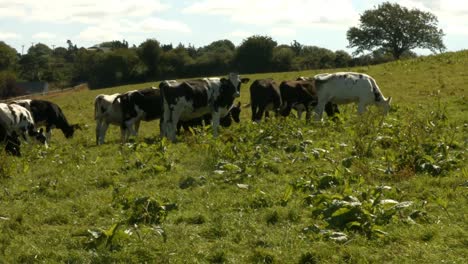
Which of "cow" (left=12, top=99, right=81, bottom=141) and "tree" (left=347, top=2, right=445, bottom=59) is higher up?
"tree" (left=347, top=2, right=445, bottom=59)

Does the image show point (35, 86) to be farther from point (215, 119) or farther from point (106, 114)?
point (215, 119)

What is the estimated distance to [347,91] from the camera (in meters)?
20.6

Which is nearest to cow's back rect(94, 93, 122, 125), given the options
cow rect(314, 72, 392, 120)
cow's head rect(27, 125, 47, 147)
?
cow's head rect(27, 125, 47, 147)

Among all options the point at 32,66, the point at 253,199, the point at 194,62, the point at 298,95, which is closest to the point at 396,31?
the point at 194,62

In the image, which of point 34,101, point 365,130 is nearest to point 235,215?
point 365,130

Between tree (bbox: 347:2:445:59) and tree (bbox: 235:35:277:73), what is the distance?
38.4 feet

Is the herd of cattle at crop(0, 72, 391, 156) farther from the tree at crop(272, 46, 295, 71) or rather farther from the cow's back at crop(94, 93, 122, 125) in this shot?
the tree at crop(272, 46, 295, 71)

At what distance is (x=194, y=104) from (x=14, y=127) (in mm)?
5404

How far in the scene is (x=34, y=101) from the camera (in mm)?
21844

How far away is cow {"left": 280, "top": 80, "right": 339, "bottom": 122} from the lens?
21375 mm

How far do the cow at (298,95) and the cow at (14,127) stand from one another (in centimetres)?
840

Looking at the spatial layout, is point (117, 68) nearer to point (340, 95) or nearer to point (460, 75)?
point (460, 75)

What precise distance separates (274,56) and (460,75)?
54.9 m

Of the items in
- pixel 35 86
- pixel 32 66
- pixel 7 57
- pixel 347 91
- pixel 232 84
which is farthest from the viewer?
pixel 32 66
